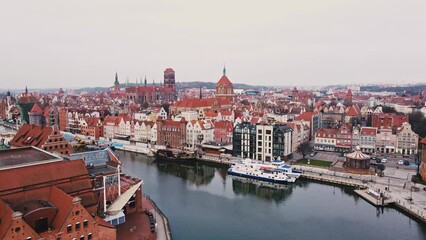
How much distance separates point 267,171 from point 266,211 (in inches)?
285

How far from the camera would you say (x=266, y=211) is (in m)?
25.2

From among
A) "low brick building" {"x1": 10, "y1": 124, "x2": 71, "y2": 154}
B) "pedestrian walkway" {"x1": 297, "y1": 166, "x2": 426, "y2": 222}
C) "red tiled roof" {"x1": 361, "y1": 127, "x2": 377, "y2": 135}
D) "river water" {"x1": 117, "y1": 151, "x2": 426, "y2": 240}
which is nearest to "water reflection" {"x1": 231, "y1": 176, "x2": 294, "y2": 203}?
"river water" {"x1": 117, "y1": 151, "x2": 426, "y2": 240}

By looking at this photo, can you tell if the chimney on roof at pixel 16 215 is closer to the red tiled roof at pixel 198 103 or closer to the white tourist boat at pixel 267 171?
the white tourist boat at pixel 267 171

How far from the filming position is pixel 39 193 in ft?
56.2

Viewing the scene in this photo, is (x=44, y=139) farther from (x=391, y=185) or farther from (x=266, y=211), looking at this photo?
(x=391, y=185)

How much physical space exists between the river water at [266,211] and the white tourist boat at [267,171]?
71cm

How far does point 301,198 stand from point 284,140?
9.81 metres

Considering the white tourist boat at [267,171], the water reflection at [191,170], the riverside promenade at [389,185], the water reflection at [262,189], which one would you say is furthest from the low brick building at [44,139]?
the riverside promenade at [389,185]

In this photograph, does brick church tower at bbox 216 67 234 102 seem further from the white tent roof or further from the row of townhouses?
the white tent roof

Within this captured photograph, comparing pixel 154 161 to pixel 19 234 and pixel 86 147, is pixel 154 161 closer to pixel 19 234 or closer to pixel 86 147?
pixel 86 147

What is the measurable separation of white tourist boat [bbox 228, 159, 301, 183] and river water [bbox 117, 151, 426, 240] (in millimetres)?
707

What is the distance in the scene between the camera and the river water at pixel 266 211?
69.9 feet

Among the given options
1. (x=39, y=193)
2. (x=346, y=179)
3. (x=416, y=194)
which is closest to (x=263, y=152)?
(x=346, y=179)

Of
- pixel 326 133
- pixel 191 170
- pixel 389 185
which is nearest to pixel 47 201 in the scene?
pixel 191 170
